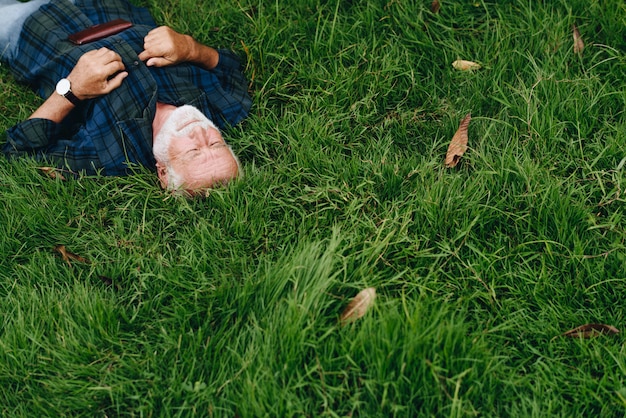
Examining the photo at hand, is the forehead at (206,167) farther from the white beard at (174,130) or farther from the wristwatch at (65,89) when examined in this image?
the wristwatch at (65,89)

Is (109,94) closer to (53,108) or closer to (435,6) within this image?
(53,108)

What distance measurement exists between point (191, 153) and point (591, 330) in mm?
2040

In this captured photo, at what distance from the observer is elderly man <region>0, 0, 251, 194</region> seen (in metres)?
3.13

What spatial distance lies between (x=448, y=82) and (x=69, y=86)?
2.10 meters

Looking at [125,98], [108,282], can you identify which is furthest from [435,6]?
[108,282]

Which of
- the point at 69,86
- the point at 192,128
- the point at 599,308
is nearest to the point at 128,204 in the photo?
the point at 192,128

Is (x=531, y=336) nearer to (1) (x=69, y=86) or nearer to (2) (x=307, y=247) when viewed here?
(2) (x=307, y=247)

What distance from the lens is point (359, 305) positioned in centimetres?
237

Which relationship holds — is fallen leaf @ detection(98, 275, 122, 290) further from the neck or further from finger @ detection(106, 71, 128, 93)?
finger @ detection(106, 71, 128, 93)

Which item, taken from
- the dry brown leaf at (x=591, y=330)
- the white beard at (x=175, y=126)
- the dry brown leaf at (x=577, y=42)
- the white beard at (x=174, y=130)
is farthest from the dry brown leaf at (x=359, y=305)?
the dry brown leaf at (x=577, y=42)

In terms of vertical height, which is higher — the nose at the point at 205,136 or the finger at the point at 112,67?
the finger at the point at 112,67

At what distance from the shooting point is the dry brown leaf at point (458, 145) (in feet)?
9.86

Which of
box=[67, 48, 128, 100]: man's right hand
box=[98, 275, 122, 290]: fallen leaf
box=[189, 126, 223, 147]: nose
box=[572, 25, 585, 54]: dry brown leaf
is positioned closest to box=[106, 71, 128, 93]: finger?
box=[67, 48, 128, 100]: man's right hand

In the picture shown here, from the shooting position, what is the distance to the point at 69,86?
127 inches
